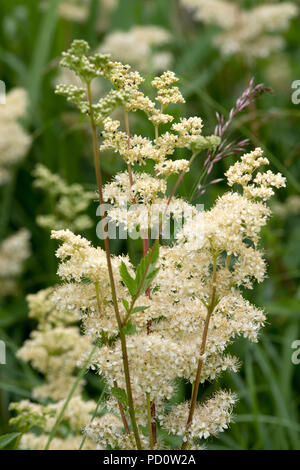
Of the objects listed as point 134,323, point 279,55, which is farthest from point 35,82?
point 134,323

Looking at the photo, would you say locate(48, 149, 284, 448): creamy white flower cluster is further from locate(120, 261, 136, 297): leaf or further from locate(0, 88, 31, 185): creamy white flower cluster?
locate(0, 88, 31, 185): creamy white flower cluster

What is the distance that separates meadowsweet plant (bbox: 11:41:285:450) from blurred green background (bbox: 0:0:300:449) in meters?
0.69

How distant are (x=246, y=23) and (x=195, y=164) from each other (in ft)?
2.52

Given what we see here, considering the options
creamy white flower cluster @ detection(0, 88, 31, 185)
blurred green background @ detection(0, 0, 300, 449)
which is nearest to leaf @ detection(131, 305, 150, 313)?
blurred green background @ detection(0, 0, 300, 449)

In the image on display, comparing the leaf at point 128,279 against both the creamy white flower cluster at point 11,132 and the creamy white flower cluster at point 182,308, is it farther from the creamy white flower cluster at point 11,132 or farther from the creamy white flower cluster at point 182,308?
the creamy white flower cluster at point 11,132

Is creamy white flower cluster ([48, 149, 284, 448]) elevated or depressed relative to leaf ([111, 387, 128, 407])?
elevated

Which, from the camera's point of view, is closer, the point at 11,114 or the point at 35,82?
the point at 11,114

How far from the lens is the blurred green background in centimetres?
181

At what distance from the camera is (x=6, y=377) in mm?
1978

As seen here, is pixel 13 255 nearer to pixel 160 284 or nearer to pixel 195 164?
pixel 195 164

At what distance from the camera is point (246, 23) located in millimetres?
2715

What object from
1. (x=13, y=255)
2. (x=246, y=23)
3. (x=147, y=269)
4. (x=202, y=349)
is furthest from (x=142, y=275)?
(x=246, y=23)
